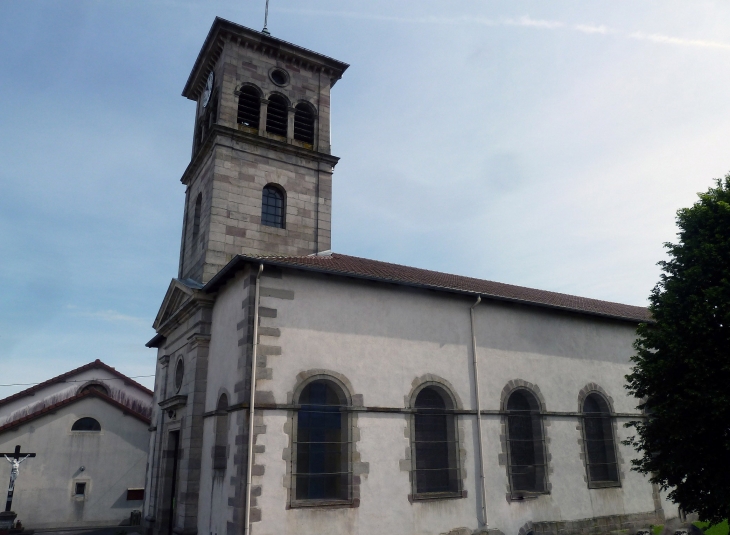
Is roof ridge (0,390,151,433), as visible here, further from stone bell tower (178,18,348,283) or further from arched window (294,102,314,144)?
arched window (294,102,314,144)

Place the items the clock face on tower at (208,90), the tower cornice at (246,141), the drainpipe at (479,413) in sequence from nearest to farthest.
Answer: the drainpipe at (479,413) < the tower cornice at (246,141) < the clock face on tower at (208,90)

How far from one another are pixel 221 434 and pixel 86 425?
1333cm

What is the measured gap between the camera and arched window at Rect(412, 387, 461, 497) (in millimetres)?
12742

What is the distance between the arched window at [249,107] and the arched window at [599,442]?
43.3ft

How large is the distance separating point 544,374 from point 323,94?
1190cm

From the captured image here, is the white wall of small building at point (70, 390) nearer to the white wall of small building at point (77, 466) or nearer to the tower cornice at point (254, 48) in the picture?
the white wall of small building at point (77, 466)

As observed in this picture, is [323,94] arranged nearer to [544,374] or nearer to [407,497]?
[544,374]

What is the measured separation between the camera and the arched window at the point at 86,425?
22.6 m

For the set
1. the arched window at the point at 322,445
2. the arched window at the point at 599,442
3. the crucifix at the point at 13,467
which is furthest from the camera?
the crucifix at the point at 13,467

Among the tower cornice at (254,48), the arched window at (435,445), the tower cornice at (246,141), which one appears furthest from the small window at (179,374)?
the tower cornice at (254,48)

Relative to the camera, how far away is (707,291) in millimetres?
10680

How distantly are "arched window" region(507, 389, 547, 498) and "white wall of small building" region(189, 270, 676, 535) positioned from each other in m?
0.29

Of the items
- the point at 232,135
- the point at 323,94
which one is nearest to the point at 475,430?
the point at 232,135

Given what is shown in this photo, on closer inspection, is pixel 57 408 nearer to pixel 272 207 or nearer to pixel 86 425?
pixel 86 425
